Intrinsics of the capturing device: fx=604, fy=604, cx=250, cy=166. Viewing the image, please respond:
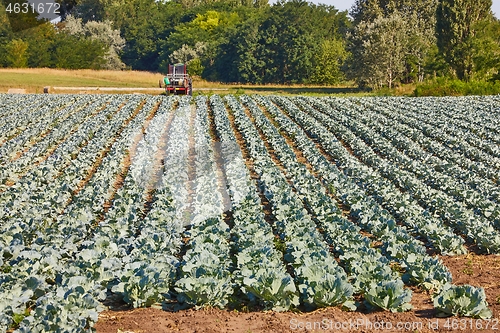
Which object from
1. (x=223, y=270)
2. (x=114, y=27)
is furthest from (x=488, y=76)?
(x=114, y=27)

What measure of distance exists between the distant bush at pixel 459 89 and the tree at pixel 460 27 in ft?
16.1

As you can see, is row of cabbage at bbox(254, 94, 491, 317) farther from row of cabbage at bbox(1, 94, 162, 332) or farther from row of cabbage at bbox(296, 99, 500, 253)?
row of cabbage at bbox(1, 94, 162, 332)

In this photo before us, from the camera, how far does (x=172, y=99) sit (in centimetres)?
2958

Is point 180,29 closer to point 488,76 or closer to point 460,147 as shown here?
point 488,76

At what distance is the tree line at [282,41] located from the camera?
41.9 meters

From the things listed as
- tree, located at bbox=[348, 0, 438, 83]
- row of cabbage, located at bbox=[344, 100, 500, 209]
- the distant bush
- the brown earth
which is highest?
tree, located at bbox=[348, 0, 438, 83]

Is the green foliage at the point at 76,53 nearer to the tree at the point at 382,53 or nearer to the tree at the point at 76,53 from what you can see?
the tree at the point at 76,53

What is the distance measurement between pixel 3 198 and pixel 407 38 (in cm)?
4175

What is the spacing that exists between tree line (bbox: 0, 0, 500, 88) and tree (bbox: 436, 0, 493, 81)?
0.22 feet

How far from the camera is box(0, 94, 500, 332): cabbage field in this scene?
21.8 feet

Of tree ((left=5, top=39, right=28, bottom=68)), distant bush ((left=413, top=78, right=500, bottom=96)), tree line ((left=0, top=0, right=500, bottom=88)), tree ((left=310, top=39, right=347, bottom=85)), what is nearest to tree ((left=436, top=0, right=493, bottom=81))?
tree line ((left=0, top=0, right=500, bottom=88))

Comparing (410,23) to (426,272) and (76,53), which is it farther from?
(426,272)

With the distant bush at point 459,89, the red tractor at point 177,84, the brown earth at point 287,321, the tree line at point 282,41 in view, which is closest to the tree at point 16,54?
the tree line at point 282,41

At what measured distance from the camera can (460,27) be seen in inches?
1638
